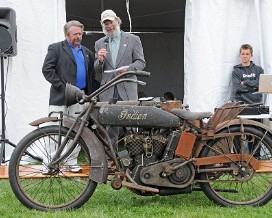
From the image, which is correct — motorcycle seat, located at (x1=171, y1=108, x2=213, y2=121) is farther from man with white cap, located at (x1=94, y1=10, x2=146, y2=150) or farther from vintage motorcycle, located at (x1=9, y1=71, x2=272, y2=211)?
man with white cap, located at (x1=94, y1=10, x2=146, y2=150)

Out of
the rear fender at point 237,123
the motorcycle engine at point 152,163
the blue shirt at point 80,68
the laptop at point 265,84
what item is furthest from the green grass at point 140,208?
the laptop at point 265,84

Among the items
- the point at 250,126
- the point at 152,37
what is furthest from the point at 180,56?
the point at 250,126

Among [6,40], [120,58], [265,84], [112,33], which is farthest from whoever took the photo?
[6,40]

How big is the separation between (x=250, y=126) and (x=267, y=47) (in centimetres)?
294

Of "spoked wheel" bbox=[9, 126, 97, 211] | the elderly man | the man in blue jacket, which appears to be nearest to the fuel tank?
"spoked wheel" bbox=[9, 126, 97, 211]

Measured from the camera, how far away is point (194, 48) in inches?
282

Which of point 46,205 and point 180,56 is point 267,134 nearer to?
point 46,205

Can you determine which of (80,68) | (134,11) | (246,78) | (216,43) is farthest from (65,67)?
(134,11)

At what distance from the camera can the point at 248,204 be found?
14.6 ft

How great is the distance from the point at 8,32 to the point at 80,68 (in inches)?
55.3

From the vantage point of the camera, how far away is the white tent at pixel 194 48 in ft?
22.9

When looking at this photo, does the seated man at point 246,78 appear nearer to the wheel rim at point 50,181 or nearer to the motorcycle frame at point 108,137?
the motorcycle frame at point 108,137

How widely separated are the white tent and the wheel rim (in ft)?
7.22

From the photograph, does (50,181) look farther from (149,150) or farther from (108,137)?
(149,150)
